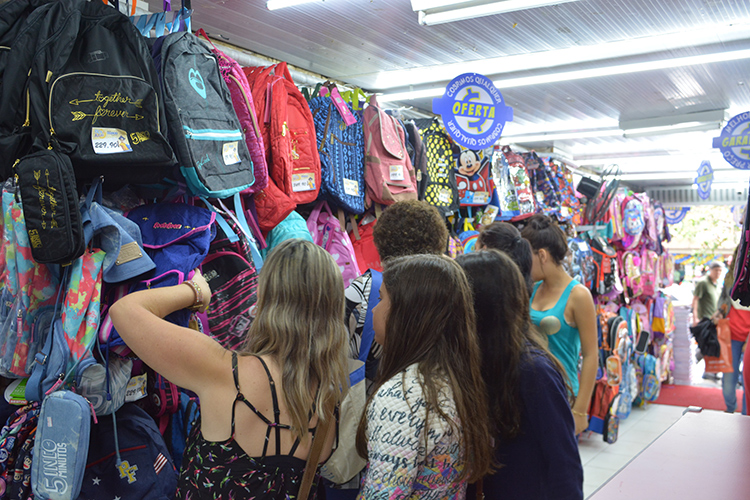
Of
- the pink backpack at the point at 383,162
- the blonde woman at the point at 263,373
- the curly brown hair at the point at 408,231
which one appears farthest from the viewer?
the pink backpack at the point at 383,162

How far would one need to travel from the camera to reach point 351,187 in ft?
10.6

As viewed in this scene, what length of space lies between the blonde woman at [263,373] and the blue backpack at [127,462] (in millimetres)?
461

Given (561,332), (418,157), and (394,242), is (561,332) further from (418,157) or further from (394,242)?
(418,157)

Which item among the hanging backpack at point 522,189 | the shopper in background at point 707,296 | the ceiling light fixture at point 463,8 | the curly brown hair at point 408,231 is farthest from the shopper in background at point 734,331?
the curly brown hair at point 408,231

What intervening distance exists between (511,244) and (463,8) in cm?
131

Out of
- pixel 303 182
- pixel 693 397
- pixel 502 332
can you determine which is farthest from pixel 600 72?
pixel 693 397

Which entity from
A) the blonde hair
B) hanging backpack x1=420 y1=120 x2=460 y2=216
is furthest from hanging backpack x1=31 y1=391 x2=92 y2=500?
hanging backpack x1=420 y1=120 x2=460 y2=216

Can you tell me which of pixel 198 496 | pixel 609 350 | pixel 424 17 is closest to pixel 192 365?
pixel 198 496

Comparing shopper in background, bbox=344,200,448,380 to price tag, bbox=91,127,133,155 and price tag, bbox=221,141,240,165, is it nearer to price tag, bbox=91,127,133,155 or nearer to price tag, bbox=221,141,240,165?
price tag, bbox=221,141,240,165

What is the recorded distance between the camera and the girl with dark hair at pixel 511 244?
262cm

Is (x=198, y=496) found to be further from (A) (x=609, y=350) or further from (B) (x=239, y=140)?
(A) (x=609, y=350)

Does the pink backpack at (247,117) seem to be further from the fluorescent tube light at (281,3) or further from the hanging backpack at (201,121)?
the fluorescent tube light at (281,3)

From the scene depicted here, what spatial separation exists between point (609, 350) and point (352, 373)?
494cm

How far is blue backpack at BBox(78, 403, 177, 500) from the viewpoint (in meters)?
1.86
